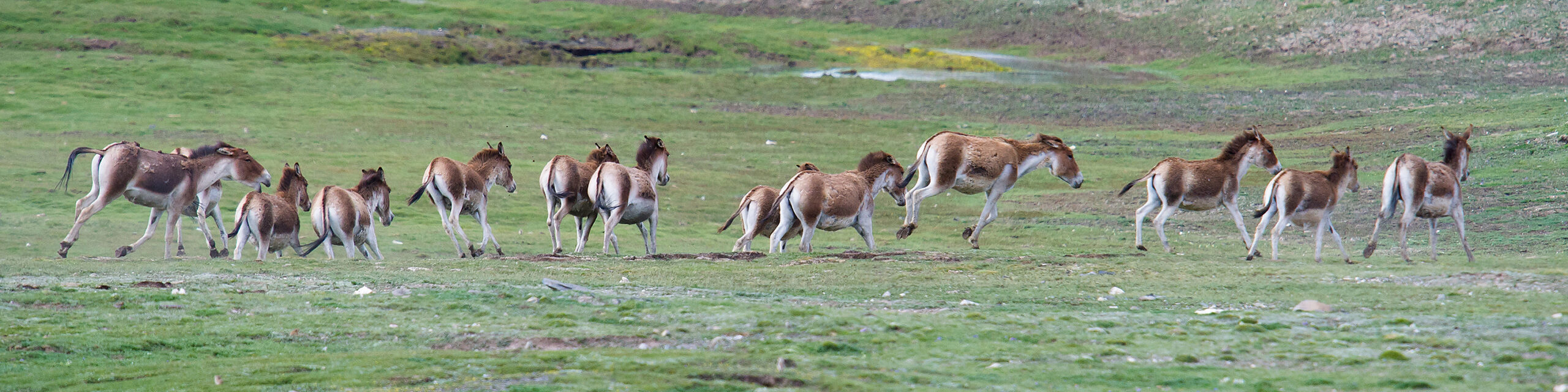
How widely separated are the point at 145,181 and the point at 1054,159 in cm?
1304

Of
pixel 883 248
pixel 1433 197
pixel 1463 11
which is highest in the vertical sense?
pixel 1463 11

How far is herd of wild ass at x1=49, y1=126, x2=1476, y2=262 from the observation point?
1493 centimetres

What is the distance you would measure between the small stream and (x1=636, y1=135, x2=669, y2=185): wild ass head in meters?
28.3

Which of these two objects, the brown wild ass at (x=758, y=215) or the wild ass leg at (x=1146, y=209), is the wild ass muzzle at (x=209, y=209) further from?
the wild ass leg at (x=1146, y=209)

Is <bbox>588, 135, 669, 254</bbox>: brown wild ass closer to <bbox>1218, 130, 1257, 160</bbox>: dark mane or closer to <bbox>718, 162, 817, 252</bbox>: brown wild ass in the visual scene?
<bbox>718, 162, 817, 252</bbox>: brown wild ass

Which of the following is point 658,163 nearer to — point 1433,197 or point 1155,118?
point 1433,197

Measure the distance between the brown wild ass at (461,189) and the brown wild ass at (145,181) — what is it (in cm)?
278

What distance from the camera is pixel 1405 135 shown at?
28234 millimetres

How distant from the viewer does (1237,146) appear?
55.1 ft

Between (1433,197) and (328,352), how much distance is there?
13127mm

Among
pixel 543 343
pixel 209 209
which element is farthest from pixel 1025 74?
pixel 543 343

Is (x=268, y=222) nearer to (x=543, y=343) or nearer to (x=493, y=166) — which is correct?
(x=493, y=166)

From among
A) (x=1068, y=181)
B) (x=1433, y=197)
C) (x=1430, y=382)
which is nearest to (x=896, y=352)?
(x=1430, y=382)

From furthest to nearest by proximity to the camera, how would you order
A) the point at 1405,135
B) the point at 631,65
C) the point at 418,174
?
1. the point at 631,65
2. the point at 1405,135
3. the point at 418,174
